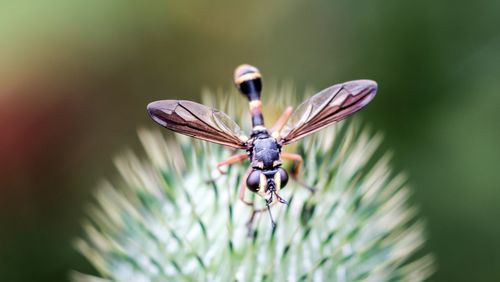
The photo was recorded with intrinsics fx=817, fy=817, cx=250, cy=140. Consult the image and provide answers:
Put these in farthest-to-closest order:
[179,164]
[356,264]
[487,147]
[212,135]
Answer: [487,147]
[179,164]
[356,264]
[212,135]

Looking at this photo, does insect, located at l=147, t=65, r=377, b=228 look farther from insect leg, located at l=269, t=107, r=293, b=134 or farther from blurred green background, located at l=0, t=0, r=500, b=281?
blurred green background, located at l=0, t=0, r=500, b=281

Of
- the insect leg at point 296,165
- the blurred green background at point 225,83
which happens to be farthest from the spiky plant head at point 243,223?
the blurred green background at point 225,83

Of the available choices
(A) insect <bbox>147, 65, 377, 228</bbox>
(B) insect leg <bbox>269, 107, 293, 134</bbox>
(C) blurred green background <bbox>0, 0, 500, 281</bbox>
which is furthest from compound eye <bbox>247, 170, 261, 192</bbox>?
(C) blurred green background <bbox>0, 0, 500, 281</bbox>

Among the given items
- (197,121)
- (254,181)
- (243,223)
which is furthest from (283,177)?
(197,121)

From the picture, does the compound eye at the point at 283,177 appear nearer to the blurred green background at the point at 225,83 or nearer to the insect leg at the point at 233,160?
the insect leg at the point at 233,160

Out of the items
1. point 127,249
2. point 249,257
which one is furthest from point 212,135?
point 127,249

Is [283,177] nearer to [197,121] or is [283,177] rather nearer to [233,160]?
[233,160]

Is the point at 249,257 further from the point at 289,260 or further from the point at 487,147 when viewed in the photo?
the point at 487,147
